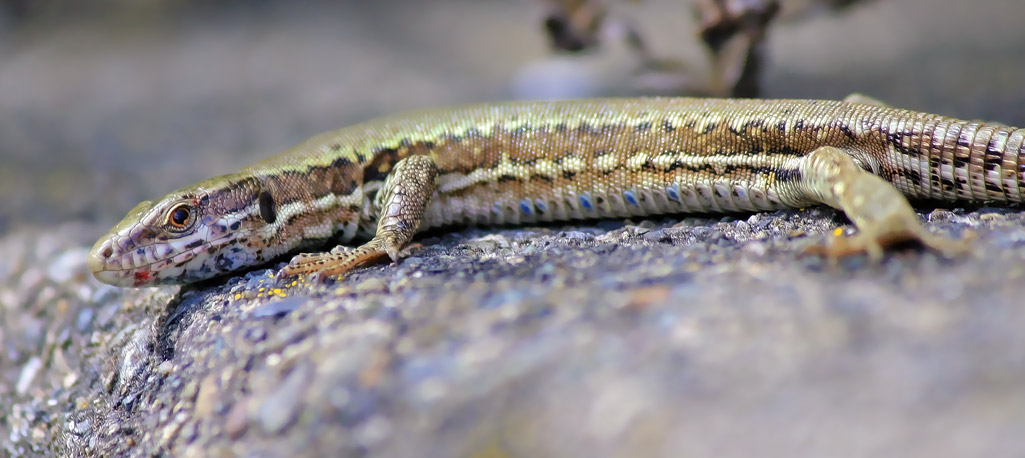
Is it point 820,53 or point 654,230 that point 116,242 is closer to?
point 654,230

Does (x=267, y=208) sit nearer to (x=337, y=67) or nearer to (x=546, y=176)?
(x=546, y=176)

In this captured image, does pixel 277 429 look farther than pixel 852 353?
Yes

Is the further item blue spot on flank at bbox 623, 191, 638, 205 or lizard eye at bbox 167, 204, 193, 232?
blue spot on flank at bbox 623, 191, 638, 205

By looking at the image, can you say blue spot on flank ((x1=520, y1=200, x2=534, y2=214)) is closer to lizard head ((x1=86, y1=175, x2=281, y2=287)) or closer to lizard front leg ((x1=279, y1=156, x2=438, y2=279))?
lizard front leg ((x1=279, y1=156, x2=438, y2=279))

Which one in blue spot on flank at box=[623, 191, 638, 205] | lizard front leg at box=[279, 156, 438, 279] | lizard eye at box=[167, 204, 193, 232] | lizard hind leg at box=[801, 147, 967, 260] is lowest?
blue spot on flank at box=[623, 191, 638, 205]

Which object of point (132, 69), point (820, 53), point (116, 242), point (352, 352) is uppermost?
point (132, 69)

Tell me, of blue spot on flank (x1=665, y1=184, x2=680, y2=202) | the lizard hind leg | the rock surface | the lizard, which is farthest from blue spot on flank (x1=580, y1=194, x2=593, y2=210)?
the lizard hind leg

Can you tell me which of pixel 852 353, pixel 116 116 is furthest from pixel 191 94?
pixel 852 353
